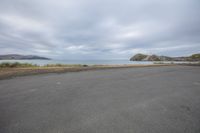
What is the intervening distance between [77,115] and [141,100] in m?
1.99

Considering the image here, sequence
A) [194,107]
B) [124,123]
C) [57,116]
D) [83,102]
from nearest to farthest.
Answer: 1. [124,123]
2. [57,116]
3. [194,107]
4. [83,102]

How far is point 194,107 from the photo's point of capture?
2.81 metres

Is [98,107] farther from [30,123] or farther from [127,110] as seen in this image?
[30,123]

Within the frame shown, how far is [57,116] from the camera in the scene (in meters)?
2.37

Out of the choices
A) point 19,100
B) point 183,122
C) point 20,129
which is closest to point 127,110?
point 183,122

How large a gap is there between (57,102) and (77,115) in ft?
3.40

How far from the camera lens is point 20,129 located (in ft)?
6.32

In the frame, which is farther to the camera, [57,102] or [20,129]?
[57,102]

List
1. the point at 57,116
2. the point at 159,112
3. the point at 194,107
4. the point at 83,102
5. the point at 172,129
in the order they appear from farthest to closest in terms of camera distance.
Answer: the point at 83,102, the point at 194,107, the point at 159,112, the point at 57,116, the point at 172,129

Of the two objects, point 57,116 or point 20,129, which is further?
point 57,116

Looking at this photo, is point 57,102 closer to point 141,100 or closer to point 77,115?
point 77,115

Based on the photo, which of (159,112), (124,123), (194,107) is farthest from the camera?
(194,107)

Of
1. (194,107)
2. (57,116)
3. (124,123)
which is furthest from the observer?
(194,107)

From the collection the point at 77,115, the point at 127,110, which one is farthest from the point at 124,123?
the point at 77,115
